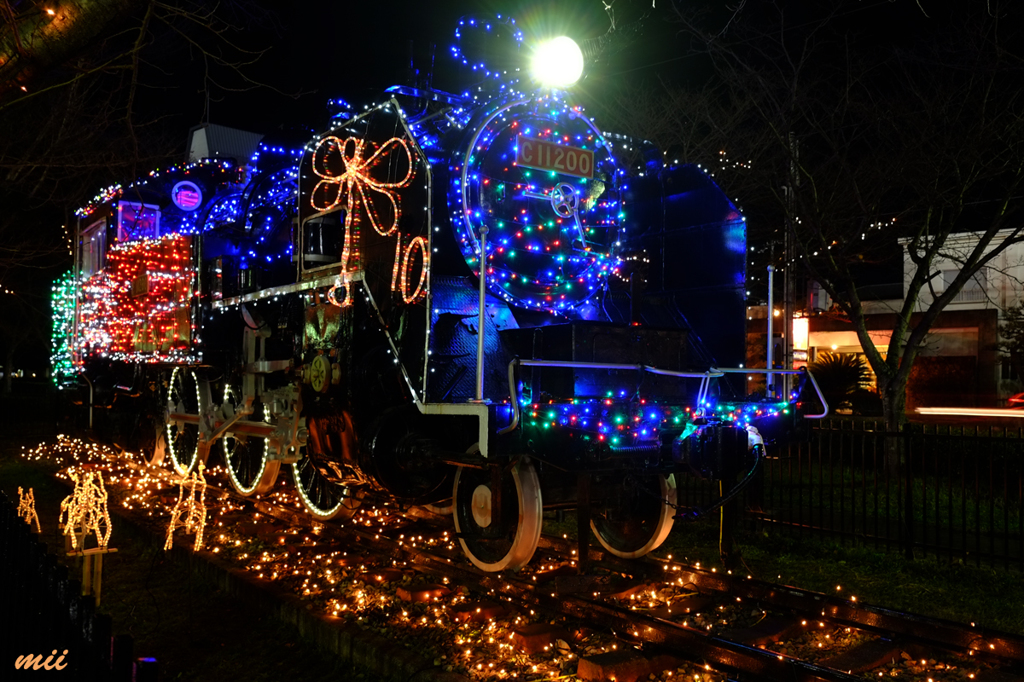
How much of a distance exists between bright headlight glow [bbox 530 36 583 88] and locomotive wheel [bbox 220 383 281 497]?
4032 millimetres

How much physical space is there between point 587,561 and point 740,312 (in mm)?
2694

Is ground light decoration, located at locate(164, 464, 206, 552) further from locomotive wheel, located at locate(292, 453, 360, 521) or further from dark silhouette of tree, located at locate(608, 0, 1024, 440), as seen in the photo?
dark silhouette of tree, located at locate(608, 0, 1024, 440)

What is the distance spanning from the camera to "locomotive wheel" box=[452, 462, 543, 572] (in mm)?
5547

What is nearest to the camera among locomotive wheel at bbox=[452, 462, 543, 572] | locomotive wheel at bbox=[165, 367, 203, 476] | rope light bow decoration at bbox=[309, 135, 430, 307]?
locomotive wheel at bbox=[452, 462, 543, 572]

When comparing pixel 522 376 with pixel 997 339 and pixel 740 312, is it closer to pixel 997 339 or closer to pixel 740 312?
pixel 740 312

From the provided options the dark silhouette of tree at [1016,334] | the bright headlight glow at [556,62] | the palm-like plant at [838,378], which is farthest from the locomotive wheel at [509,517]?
the dark silhouette of tree at [1016,334]

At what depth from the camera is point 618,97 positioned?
607 inches

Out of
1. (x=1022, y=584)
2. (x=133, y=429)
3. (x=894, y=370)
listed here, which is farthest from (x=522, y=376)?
(x=894, y=370)

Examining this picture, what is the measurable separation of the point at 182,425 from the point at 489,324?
538 cm

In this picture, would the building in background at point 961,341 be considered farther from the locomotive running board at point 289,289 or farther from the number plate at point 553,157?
the number plate at point 553,157

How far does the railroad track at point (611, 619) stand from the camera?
14.6ft

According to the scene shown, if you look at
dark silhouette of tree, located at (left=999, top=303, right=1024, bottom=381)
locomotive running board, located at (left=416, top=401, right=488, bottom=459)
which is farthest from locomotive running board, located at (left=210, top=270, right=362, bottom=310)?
dark silhouette of tree, located at (left=999, top=303, right=1024, bottom=381)

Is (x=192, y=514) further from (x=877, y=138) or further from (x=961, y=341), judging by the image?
(x=961, y=341)

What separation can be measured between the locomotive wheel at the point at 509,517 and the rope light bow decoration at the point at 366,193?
1.42 meters
